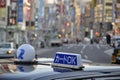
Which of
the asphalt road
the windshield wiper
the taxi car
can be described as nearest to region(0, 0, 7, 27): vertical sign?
the asphalt road

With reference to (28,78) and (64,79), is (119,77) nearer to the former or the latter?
(64,79)

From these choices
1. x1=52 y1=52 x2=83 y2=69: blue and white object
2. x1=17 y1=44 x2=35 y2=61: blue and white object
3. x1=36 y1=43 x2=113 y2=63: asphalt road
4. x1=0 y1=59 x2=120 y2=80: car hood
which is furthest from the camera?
x1=36 y1=43 x2=113 y2=63: asphalt road

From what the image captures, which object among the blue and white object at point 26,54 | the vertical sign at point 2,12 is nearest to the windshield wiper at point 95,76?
the blue and white object at point 26,54

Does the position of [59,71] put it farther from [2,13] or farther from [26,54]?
[2,13]

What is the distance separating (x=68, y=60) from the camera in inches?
159

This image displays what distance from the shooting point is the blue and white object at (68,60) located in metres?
3.97

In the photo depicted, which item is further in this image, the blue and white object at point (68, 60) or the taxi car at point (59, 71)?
the blue and white object at point (68, 60)

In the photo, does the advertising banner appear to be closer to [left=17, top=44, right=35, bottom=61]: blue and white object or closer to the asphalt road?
the asphalt road

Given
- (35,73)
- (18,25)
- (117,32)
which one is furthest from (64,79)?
(117,32)

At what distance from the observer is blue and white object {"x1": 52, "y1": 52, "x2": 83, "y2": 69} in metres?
3.97

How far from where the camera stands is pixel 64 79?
363 centimetres

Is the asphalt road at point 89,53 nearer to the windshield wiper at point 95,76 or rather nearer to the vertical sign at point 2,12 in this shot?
the vertical sign at point 2,12

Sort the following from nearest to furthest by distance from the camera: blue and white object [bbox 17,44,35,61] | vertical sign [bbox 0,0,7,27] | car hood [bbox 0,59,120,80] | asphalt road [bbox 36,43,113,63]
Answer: car hood [bbox 0,59,120,80]
blue and white object [bbox 17,44,35,61]
asphalt road [bbox 36,43,113,63]
vertical sign [bbox 0,0,7,27]

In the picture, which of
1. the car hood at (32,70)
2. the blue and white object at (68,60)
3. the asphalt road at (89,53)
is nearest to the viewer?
the car hood at (32,70)
